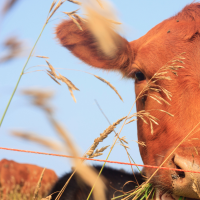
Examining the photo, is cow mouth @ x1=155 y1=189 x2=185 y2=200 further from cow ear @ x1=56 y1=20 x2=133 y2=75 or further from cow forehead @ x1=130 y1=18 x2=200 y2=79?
cow ear @ x1=56 y1=20 x2=133 y2=75

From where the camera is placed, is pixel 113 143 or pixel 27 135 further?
pixel 113 143

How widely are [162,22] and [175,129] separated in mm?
1442

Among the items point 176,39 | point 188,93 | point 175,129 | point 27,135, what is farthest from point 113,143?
point 176,39

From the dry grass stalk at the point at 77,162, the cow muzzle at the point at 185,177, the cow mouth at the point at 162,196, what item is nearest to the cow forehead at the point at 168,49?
the cow muzzle at the point at 185,177

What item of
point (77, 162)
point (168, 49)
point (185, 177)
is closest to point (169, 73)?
point (168, 49)

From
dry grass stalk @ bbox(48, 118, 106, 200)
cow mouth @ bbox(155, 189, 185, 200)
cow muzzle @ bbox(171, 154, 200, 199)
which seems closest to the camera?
dry grass stalk @ bbox(48, 118, 106, 200)

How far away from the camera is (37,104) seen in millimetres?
1460

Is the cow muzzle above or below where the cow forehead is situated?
below

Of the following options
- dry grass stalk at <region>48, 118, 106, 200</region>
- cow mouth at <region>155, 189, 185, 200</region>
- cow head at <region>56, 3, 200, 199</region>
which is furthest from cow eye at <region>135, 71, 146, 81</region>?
dry grass stalk at <region>48, 118, 106, 200</region>

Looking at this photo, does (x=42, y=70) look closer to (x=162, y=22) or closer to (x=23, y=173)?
(x=162, y=22)

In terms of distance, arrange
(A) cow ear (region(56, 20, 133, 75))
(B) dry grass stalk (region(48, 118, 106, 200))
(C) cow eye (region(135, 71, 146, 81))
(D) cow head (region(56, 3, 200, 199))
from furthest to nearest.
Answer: (A) cow ear (region(56, 20, 133, 75)) → (C) cow eye (region(135, 71, 146, 81)) → (D) cow head (region(56, 3, 200, 199)) → (B) dry grass stalk (region(48, 118, 106, 200))

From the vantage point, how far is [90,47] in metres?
3.49

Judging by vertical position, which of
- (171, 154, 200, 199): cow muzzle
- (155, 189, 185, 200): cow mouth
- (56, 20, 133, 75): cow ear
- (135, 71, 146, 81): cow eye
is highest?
(56, 20, 133, 75): cow ear

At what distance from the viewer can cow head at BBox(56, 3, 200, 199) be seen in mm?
1949
